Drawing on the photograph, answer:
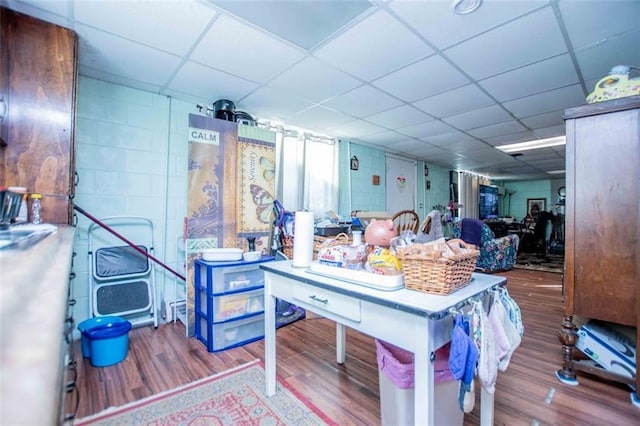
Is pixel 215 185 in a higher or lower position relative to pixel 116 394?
higher

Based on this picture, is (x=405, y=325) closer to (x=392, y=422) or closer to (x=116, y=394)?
(x=392, y=422)

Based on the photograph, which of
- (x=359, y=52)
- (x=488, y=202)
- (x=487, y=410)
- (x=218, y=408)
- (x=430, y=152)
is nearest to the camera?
(x=487, y=410)

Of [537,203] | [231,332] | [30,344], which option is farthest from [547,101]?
[537,203]

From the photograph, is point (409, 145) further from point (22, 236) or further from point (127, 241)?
point (22, 236)

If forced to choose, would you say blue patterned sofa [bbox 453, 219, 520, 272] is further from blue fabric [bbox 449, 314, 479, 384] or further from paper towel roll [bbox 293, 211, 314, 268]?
blue fabric [bbox 449, 314, 479, 384]

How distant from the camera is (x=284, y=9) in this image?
5.69ft

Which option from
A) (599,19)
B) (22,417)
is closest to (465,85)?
(599,19)

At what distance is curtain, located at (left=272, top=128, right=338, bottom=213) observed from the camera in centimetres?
396

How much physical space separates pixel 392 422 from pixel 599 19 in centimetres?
262

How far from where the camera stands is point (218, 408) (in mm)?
1626

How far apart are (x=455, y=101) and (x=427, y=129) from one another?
1.02 meters

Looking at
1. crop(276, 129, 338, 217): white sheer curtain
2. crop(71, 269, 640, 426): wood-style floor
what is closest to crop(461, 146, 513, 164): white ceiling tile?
crop(276, 129, 338, 217): white sheer curtain

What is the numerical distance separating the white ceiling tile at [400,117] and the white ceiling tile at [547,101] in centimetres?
91

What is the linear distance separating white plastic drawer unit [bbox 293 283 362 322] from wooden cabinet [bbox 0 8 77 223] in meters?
1.72
